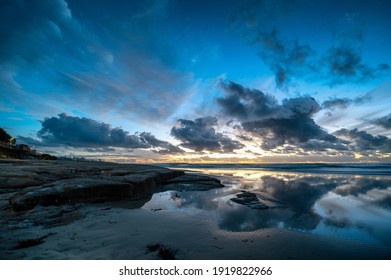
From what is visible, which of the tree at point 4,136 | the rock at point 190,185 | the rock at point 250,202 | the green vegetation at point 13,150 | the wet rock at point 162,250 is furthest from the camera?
the tree at point 4,136

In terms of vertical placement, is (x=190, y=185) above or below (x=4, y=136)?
below

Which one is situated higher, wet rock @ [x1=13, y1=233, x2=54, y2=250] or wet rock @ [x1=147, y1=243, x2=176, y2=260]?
wet rock @ [x1=13, y1=233, x2=54, y2=250]

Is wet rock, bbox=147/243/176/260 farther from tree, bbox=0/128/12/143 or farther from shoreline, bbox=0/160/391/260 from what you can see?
tree, bbox=0/128/12/143

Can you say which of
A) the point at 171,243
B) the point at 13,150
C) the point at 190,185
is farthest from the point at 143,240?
the point at 13,150

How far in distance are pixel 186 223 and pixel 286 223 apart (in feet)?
9.45

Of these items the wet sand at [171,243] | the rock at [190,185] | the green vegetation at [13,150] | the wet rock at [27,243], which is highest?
the green vegetation at [13,150]

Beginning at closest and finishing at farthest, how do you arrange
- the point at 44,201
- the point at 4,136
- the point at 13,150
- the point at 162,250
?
the point at 162,250 < the point at 44,201 < the point at 13,150 < the point at 4,136

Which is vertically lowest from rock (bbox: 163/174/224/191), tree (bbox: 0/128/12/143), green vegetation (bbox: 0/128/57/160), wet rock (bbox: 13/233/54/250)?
rock (bbox: 163/174/224/191)

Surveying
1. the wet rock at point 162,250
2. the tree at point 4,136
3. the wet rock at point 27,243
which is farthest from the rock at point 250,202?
the tree at point 4,136

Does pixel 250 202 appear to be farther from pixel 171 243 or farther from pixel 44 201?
pixel 44 201

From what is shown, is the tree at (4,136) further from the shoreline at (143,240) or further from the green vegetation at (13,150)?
the shoreline at (143,240)

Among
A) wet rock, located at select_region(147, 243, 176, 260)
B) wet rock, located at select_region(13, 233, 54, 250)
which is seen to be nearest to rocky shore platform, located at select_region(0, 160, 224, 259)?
wet rock, located at select_region(13, 233, 54, 250)
